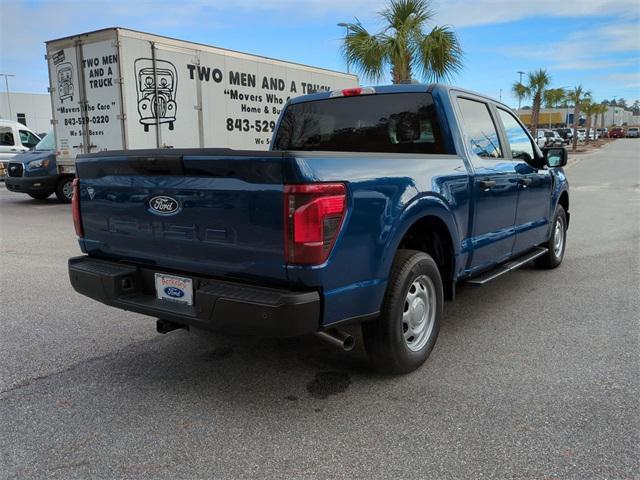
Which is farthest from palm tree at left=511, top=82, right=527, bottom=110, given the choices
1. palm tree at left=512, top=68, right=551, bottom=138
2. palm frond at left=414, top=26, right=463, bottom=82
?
palm frond at left=414, top=26, right=463, bottom=82

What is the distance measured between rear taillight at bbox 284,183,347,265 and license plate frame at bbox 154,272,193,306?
28.1 inches

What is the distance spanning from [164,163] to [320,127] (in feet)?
6.23

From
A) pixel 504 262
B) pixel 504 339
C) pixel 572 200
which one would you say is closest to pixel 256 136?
pixel 572 200

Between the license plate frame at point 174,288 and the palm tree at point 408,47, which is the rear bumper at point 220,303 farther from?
the palm tree at point 408,47

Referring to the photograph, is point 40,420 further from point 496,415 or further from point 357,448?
point 496,415

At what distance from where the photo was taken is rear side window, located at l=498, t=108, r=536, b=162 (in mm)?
5348

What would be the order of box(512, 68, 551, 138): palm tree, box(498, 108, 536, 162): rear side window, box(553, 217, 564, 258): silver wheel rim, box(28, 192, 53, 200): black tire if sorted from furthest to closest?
1. box(512, 68, 551, 138): palm tree
2. box(28, 192, 53, 200): black tire
3. box(553, 217, 564, 258): silver wheel rim
4. box(498, 108, 536, 162): rear side window

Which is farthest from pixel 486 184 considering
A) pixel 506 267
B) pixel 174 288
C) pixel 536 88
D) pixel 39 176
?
pixel 536 88

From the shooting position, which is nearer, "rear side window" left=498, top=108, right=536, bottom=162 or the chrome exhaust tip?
the chrome exhaust tip

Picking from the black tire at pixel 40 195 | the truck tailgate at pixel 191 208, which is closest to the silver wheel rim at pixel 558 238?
the truck tailgate at pixel 191 208

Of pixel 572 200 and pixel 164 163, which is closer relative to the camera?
pixel 164 163

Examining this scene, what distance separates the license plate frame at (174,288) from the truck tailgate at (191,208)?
3.0 inches

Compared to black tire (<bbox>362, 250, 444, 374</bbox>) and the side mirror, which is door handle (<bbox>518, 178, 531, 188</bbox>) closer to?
the side mirror

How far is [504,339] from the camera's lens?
4375 mm
